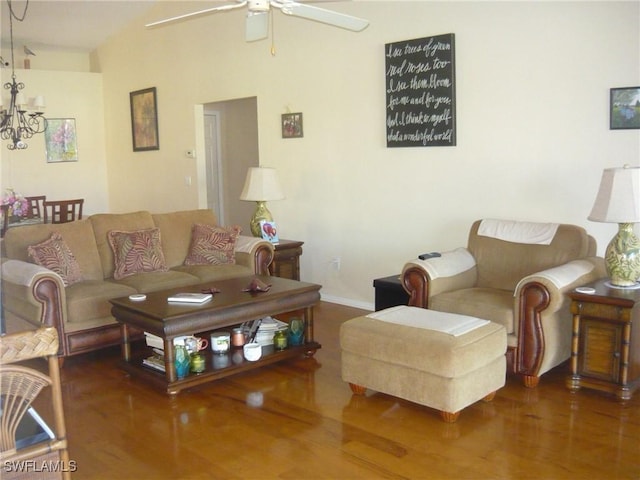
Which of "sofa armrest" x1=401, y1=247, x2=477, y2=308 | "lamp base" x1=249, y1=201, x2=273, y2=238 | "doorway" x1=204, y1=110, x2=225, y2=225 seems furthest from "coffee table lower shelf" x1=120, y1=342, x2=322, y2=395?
"doorway" x1=204, y1=110, x2=225, y2=225

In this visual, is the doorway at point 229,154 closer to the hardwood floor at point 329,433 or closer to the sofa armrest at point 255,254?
the sofa armrest at point 255,254

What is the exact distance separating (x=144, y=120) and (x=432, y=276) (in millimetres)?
5483

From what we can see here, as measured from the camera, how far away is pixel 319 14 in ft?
11.4

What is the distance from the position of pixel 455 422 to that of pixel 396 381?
0.37 metres

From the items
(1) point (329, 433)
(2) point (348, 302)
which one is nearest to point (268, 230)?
(2) point (348, 302)

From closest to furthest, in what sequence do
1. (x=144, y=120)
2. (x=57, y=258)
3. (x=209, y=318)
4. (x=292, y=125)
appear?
(x=209, y=318) < (x=57, y=258) < (x=292, y=125) < (x=144, y=120)

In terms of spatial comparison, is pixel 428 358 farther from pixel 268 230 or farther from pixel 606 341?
pixel 268 230

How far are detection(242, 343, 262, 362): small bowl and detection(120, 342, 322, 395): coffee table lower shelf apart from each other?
24 millimetres

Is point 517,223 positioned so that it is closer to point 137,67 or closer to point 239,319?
point 239,319

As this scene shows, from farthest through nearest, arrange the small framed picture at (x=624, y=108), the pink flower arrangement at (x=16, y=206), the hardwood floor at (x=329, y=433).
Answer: the pink flower arrangement at (x=16, y=206), the small framed picture at (x=624, y=108), the hardwood floor at (x=329, y=433)

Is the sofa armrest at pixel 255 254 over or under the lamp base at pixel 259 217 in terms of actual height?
under

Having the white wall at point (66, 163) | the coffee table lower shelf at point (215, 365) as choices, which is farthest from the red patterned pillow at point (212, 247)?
the white wall at point (66, 163)

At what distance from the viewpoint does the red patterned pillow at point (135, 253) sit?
497 centimetres

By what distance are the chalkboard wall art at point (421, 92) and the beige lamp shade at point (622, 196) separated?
61.4 inches
